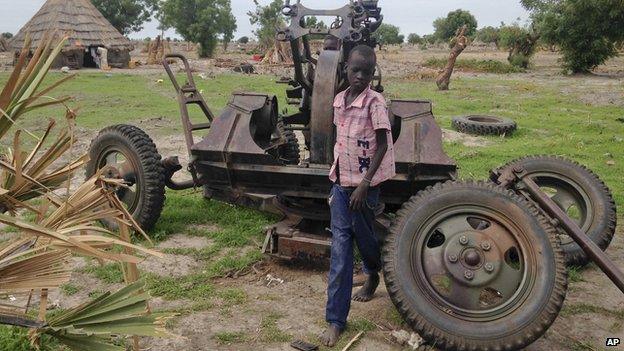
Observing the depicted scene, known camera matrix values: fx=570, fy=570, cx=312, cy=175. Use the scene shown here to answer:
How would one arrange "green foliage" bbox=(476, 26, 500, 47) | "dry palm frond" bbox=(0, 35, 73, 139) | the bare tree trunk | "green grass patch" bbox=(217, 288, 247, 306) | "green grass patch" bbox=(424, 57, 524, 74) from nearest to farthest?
"dry palm frond" bbox=(0, 35, 73, 139) < "green grass patch" bbox=(217, 288, 247, 306) < the bare tree trunk < "green grass patch" bbox=(424, 57, 524, 74) < "green foliage" bbox=(476, 26, 500, 47)

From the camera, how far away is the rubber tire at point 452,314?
3234mm

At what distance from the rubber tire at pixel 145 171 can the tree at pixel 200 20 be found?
35.5 metres

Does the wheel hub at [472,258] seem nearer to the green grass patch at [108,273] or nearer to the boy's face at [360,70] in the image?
the boy's face at [360,70]

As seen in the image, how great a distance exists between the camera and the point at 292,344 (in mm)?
3494


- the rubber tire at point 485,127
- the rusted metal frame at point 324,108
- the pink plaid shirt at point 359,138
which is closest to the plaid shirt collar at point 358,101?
the pink plaid shirt at point 359,138

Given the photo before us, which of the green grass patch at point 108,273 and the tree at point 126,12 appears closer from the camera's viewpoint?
the green grass patch at point 108,273

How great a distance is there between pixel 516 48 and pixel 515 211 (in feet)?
98.3

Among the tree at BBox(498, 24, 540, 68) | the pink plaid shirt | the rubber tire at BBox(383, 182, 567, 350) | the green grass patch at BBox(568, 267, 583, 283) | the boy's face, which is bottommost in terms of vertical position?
the green grass patch at BBox(568, 267, 583, 283)

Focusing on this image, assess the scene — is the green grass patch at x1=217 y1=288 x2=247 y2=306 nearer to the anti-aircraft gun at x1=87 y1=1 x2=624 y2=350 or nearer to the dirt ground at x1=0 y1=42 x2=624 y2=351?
the dirt ground at x1=0 y1=42 x2=624 y2=351

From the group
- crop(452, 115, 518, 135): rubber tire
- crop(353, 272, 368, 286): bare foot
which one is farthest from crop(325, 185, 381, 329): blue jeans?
crop(452, 115, 518, 135): rubber tire

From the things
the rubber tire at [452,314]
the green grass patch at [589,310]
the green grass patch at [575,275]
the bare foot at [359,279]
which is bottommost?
the green grass patch at [589,310]

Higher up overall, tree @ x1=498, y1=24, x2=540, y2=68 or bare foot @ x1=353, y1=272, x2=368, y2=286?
tree @ x1=498, y1=24, x2=540, y2=68

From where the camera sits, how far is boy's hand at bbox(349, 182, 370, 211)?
3.47 m

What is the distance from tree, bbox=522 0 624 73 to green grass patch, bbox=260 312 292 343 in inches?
956
